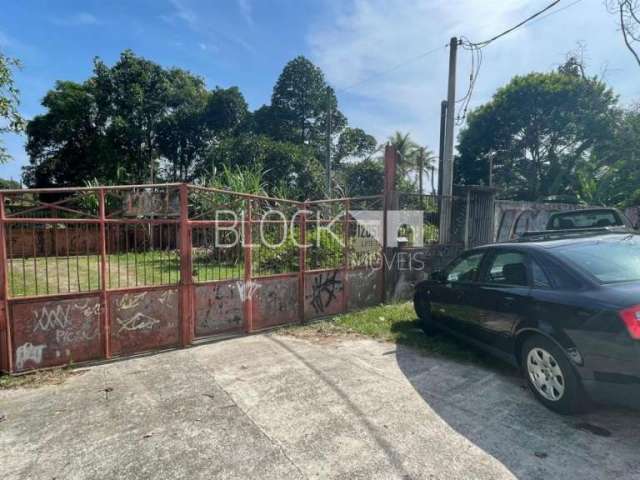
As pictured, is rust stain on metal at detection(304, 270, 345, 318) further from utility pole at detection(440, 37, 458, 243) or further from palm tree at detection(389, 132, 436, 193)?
palm tree at detection(389, 132, 436, 193)

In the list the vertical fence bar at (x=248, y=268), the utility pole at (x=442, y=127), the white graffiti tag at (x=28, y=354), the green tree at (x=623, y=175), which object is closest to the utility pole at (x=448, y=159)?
the utility pole at (x=442, y=127)

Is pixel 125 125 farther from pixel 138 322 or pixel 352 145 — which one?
pixel 138 322

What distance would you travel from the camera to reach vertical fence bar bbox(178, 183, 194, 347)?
5215 mm

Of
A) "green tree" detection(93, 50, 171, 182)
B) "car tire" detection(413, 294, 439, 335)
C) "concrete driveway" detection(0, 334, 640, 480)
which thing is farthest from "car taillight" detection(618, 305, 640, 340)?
"green tree" detection(93, 50, 171, 182)

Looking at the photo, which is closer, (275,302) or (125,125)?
(275,302)

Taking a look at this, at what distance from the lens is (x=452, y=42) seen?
30.5ft

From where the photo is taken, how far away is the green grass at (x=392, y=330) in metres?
5.14

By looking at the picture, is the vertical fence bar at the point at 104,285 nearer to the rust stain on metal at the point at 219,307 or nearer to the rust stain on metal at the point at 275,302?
the rust stain on metal at the point at 219,307

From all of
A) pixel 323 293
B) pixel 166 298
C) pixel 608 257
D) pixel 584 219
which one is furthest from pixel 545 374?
pixel 166 298

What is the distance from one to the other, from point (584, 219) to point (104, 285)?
772 centimetres

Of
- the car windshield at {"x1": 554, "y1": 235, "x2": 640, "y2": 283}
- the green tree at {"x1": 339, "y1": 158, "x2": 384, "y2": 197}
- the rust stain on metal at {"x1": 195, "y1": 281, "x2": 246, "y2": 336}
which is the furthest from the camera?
the green tree at {"x1": 339, "y1": 158, "x2": 384, "y2": 197}

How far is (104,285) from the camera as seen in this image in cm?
480

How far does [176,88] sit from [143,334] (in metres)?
27.9

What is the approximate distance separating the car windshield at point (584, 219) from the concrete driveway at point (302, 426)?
139 inches
